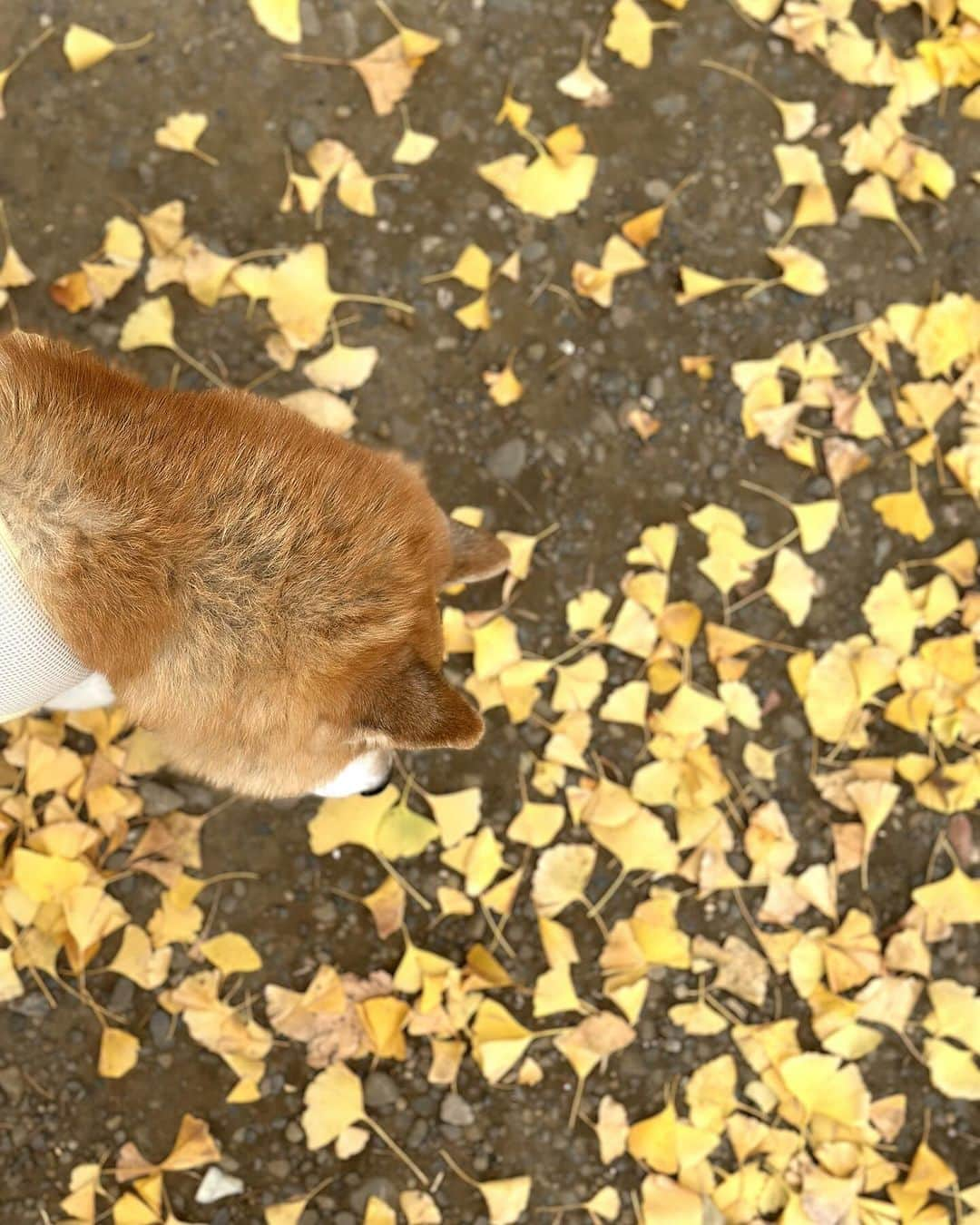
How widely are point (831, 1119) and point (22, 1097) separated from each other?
95.1 inches

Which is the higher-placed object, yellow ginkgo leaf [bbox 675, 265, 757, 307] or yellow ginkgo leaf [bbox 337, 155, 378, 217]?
yellow ginkgo leaf [bbox 337, 155, 378, 217]

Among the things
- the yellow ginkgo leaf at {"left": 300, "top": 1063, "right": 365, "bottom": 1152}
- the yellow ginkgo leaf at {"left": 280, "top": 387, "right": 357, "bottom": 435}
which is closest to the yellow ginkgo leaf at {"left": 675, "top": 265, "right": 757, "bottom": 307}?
the yellow ginkgo leaf at {"left": 280, "top": 387, "right": 357, "bottom": 435}

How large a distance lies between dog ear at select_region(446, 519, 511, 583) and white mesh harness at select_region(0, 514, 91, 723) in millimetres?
797

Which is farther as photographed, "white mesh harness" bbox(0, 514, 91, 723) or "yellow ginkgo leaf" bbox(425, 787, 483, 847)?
"yellow ginkgo leaf" bbox(425, 787, 483, 847)

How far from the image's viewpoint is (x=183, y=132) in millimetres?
3070

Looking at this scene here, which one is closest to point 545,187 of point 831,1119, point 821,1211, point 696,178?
point 696,178

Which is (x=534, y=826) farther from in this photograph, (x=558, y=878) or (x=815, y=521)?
(x=815, y=521)

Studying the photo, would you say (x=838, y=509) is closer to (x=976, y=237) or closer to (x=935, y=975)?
(x=976, y=237)

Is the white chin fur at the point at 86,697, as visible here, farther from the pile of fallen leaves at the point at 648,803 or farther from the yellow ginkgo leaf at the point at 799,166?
the yellow ginkgo leaf at the point at 799,166

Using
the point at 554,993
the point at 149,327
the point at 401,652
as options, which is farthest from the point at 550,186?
the point at 554,993

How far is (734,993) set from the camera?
10.1ft

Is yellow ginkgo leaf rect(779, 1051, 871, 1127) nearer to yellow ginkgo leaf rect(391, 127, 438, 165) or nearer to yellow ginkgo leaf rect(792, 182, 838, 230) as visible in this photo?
yellow ginkgo leaf rect(792, 182, 838, 230)

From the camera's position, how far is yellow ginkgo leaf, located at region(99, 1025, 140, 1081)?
288 cm

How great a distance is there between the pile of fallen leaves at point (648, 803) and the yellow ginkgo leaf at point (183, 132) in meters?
0.01
